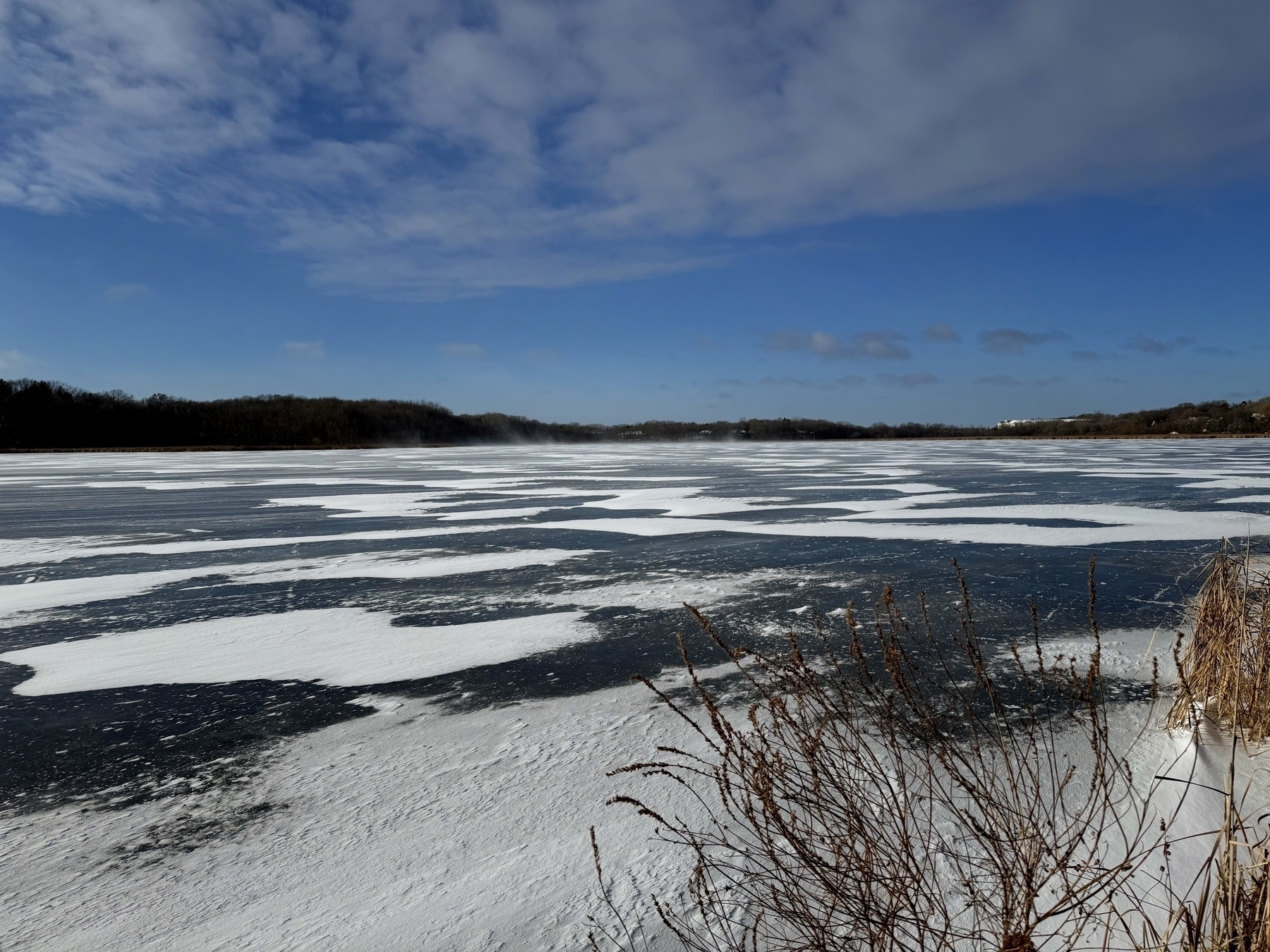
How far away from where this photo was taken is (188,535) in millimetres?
9398

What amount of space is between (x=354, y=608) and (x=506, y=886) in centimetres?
379

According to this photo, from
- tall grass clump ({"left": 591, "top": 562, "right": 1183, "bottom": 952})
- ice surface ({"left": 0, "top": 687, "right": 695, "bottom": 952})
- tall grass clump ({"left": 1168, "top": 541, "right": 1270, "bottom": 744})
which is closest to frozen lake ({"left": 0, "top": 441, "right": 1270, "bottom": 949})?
ice surface ({"left": 0, "top": 687, "right": 695, "bottom": 952})

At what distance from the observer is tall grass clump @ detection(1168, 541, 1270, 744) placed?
2932mm

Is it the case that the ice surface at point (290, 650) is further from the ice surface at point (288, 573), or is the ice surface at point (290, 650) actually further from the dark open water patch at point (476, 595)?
the ice surface at point (288, 573)

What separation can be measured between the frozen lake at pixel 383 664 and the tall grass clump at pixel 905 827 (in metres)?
0.44

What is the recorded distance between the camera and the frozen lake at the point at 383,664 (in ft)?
7.28

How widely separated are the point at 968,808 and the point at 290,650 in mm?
3834

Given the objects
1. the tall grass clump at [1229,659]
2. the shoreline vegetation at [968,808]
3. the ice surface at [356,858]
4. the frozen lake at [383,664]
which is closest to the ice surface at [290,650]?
the frozen lake at [383,664]

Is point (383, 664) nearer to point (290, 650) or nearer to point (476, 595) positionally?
point (290, 650)

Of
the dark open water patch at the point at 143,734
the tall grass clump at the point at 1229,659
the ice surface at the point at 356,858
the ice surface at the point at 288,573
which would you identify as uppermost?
the tall grass clump at the point at 1229,659

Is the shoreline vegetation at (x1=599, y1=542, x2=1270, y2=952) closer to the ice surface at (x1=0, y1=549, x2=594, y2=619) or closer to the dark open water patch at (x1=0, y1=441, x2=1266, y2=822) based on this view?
the dark open water patch at (x1=0, y1=441, x2=1266, y2=822)

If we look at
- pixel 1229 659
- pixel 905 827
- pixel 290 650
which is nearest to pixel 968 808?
pixel 905 827

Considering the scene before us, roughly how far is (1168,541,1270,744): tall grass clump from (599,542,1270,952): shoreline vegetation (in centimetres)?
1

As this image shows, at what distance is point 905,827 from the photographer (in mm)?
1564
